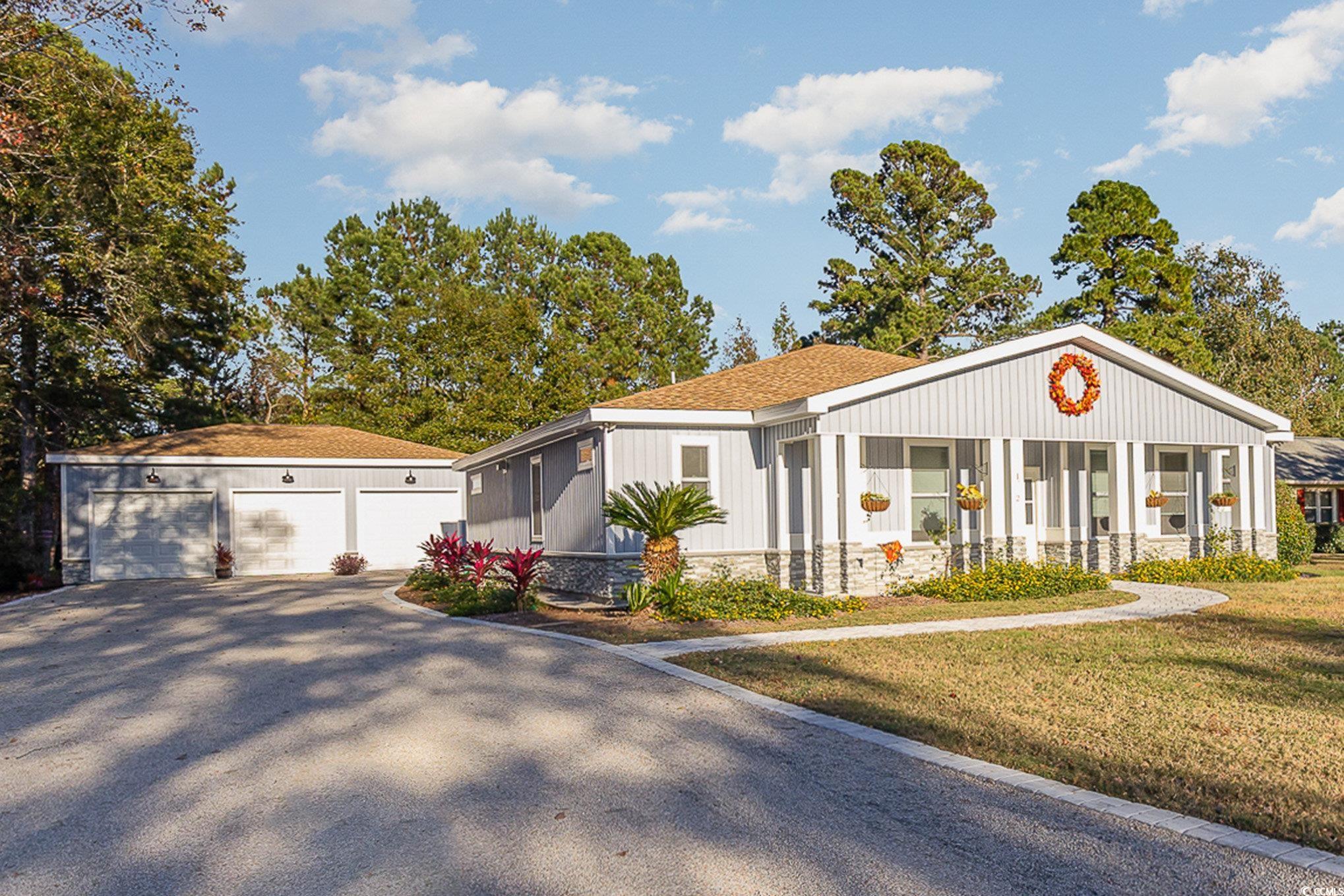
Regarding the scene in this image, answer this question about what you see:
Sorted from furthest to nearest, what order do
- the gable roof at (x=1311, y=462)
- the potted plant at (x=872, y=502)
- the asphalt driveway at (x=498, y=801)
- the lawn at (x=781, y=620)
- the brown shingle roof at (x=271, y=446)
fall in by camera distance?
1. the gable roof at (x=1311, y=462)
2. the brown shingle roof at (x=271, y=446)
3. the potted plant at (x=872, y=502)
4. the lawn at (x=781, y=620)
5. the asphalt driveway at (x=498, y=801)

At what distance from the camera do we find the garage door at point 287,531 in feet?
78.6

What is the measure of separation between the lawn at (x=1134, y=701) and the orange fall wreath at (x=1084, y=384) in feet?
18.8

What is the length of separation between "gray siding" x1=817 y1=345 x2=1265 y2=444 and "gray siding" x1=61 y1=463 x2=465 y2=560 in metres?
13.9

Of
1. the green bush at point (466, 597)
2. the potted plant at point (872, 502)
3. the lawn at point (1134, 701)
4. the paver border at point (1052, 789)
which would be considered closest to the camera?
the paver border at point (1052, 789)

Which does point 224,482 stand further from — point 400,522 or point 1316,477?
point 1316,477

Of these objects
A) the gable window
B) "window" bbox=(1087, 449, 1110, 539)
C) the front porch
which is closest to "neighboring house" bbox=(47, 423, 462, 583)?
the gable window

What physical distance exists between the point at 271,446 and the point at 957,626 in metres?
18.8

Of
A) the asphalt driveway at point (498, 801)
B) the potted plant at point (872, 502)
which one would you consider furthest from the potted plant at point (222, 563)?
the potted plant at point (872, 502)

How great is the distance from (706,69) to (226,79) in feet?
27.3

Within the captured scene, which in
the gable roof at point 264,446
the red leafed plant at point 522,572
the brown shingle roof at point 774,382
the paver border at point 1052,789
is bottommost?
the paver border at point 1052,789

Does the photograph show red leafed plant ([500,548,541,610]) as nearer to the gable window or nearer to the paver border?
the gable window

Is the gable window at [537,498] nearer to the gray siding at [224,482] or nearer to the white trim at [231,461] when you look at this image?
the white trim at [231,461]

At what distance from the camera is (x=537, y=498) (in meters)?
19.7

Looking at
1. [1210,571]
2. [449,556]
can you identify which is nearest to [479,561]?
[449,556]
